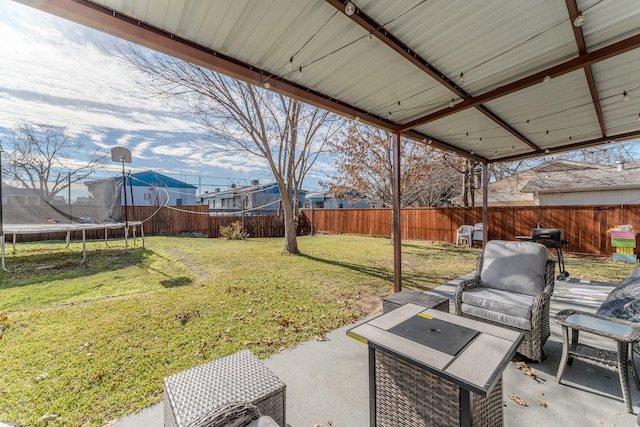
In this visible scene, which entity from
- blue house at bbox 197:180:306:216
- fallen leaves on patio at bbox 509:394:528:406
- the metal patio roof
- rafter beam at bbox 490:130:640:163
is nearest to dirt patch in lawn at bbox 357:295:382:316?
fallen leaves on patio at bbox 509:394:528:406

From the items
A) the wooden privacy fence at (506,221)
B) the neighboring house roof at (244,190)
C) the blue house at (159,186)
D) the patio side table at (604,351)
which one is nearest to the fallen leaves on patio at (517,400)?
the patio side table at (604,351)

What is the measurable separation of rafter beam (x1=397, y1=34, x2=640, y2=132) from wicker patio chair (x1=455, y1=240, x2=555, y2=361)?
1.94 meters

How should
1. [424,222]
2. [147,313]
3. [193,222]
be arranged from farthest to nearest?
1. [193,222]
2. [424,222]
3. [147,313]

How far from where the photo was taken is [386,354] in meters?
1.59

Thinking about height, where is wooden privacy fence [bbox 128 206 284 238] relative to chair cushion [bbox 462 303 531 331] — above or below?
above

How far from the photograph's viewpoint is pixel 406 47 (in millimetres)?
2613

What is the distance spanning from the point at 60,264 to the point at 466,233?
40.2 ft

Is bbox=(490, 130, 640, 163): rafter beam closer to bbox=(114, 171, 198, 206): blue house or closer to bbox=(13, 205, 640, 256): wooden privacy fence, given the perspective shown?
bbox=(13, 205, 640, 256): wooden privacy fence

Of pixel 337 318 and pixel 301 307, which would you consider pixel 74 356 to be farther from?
pixel 337 318

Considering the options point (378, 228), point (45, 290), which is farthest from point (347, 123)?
point (45, 290)

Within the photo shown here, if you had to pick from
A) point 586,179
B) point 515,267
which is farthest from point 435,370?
point 586,179

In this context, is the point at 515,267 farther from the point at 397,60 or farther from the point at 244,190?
the point at 244,190

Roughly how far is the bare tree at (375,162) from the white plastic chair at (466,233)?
2434 millimetres

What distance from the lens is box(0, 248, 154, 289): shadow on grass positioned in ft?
17.2
